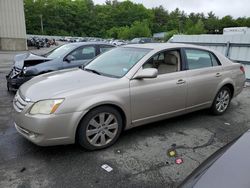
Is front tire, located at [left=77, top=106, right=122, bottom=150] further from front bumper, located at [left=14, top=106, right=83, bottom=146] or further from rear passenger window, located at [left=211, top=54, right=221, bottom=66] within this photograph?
rear passenger window, located at [left=211, top=54, right=221, bottom=66]

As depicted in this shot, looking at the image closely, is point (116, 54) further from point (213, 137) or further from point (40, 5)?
point (40, 5)

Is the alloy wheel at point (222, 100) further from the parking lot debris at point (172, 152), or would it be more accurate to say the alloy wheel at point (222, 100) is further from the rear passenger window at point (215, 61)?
the parking lot debris at point (172, 152)

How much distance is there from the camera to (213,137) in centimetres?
407

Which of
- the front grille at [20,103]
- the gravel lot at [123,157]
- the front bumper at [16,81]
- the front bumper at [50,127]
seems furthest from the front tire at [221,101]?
the front bumper at [16,81]

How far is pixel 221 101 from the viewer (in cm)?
505

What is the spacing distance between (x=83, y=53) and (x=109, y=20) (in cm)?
9801

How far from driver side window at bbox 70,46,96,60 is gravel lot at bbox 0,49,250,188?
2.61 m

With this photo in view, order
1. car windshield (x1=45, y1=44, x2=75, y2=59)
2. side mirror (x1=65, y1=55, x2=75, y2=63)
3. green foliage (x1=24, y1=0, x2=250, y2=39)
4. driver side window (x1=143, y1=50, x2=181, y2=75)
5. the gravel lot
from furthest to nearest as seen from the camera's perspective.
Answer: green foliage (x1=24, y1=0, x2=250, y2=39), car windshield (x1=45, y1=44, x2=75, y2=59), side mirror (x1=65, y1=55, x2=75, y2=63), driver side window (x1=143, y1=50, x2=181, y2=75), the gravel lot

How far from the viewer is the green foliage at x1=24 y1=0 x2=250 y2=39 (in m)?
81.9

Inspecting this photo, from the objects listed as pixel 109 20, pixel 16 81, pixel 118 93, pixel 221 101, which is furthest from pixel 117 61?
pixel 109 20

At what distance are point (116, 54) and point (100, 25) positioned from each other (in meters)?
96.2

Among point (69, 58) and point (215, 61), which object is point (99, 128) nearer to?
point (215, 61)

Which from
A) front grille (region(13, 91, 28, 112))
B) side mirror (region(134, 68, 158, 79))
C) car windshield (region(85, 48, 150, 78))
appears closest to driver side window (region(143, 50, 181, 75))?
car windshield (region(85, 48, 150, 78))

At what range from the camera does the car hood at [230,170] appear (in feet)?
4.92
